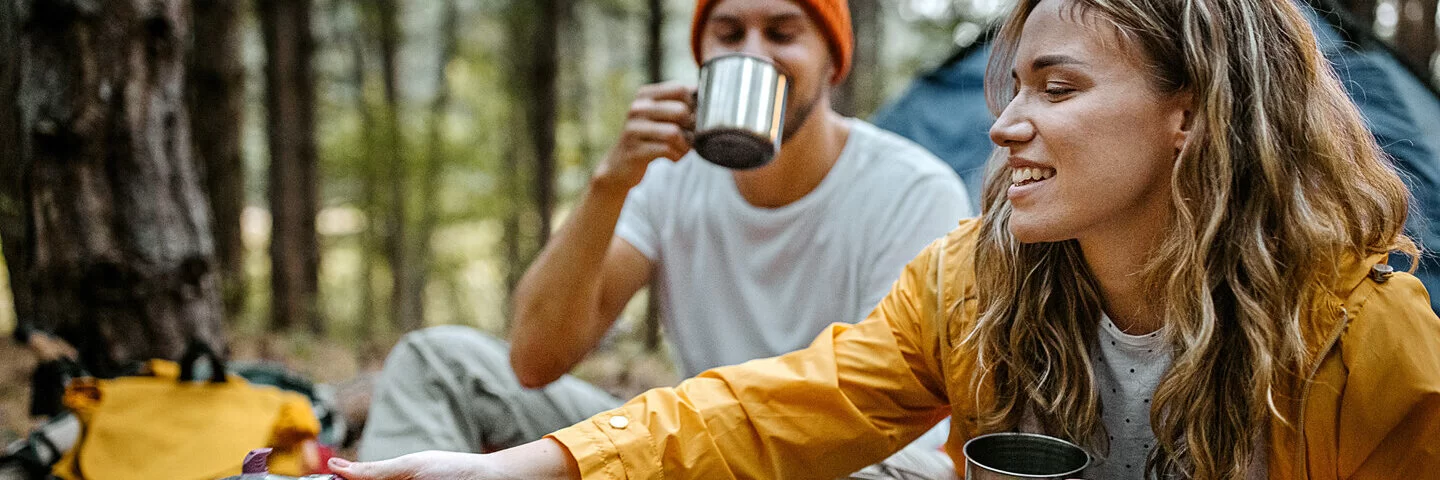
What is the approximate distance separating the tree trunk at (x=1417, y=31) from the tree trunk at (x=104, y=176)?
4.44 meters

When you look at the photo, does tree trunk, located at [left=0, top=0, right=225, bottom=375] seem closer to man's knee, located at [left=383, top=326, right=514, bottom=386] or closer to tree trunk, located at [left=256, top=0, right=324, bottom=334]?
man's knee, located at [left=383, top=326, right=514, bottom=386]

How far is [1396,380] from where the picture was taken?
1338 mm

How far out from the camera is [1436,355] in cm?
133

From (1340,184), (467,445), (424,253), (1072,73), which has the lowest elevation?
(424,253)

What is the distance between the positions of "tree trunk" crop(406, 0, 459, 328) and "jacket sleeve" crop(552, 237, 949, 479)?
Result: 1237 centimetres

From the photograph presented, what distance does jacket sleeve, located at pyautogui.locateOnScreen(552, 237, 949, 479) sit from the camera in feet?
5.48

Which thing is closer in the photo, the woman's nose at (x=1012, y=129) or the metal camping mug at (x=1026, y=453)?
the metal camping mug at (x=1026, y=453)

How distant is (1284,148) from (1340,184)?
0.10 meters

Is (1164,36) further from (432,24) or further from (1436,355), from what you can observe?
(432,24)

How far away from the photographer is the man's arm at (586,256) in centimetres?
232

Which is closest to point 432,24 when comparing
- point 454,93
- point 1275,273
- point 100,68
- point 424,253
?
point 454,93

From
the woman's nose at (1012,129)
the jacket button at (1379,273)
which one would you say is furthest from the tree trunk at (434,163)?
the jacket button at (1379,273)

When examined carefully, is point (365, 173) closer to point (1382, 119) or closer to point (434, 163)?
point (434, 163)

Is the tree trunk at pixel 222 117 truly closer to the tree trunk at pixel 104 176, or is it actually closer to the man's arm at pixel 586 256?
the tree trunk at pixel 104 176
